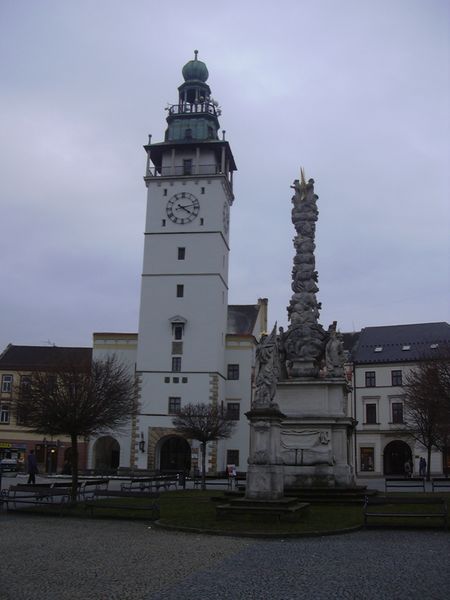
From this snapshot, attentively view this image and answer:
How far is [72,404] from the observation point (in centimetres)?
1938

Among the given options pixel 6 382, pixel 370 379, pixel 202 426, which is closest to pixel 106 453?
pixel 6 382

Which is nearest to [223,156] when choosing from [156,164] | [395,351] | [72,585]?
[156,164]

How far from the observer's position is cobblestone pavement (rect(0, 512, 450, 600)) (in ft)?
26.8

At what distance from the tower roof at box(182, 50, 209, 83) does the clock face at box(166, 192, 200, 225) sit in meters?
11.8

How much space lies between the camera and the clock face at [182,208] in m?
54.1

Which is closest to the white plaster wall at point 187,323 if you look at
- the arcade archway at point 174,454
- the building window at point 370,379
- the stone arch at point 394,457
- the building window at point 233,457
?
the arcade archway at point 174,454

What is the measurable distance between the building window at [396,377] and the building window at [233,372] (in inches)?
519

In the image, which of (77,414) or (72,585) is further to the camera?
(77,414)

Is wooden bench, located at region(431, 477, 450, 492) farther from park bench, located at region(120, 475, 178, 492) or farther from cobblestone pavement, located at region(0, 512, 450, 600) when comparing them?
cobblestone pavement, located at region(0, 512, 450, 600)

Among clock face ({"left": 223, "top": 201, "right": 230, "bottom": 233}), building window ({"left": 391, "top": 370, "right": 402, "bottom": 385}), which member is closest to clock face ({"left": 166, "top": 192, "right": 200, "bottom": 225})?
clock face ({"left": 223, "top": 201, "right": 230, "bottom": 233})

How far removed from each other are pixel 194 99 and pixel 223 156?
7.18 meters

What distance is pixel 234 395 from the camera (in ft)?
174

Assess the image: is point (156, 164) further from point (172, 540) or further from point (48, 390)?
point (172, 540)

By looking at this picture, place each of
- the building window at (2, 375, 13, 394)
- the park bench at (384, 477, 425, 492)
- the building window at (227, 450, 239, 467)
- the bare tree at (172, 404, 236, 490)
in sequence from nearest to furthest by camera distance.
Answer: the park bench at (384, 477, 425, 492), the bare tree at (172, 404, 236, 490), the building window at (227, 450, 239, 467), the building window at (2, 375, 13, 394)
